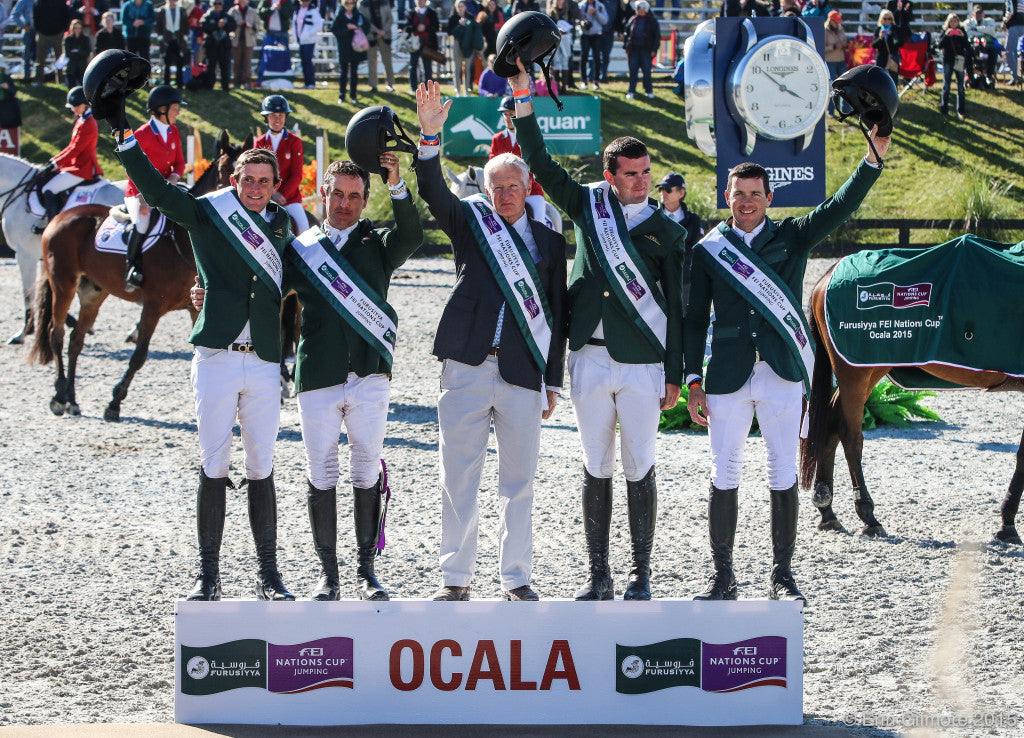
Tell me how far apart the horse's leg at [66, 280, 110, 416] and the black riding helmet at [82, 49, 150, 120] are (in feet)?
19.3

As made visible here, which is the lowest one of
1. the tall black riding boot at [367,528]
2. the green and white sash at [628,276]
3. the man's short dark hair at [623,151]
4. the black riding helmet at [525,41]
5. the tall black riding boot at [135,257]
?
the tall black riding boot at [367,528]

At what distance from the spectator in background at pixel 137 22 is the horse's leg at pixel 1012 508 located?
20981 mm

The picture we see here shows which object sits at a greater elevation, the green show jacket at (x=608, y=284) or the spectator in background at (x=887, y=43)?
the spectator in background at (x=887, y=43)

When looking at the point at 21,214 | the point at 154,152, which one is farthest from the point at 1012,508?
the point at 21,214

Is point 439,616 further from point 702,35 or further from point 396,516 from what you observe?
point 702,35

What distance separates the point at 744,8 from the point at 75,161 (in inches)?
514

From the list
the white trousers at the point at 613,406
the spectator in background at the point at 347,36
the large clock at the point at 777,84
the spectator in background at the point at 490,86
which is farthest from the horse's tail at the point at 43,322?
the spectator in background at the point at 347,36

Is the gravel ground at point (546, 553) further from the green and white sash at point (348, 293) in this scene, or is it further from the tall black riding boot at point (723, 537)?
the green and white sash at point (348, 293)

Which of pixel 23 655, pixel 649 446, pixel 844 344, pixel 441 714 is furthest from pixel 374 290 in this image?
pixel 844 344

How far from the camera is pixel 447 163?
2459cm

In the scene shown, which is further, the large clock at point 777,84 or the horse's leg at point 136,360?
the horse's leg at point 136,360

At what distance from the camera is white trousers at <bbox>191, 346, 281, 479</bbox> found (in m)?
5.23

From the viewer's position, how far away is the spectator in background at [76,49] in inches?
970

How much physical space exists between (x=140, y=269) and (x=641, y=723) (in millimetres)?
7327
